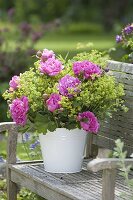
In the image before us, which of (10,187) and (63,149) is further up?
(63,149)

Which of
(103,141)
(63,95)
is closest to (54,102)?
(63,95)

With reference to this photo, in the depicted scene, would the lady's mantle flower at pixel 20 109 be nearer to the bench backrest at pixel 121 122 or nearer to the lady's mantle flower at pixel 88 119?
the lady's mantle flower at pixel 88 119

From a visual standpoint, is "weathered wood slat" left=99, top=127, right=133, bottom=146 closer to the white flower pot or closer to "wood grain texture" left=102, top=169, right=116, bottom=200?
the white flower pot

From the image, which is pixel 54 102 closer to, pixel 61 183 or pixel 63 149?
pixel 63 149

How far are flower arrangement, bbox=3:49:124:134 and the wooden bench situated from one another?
22 centimetres

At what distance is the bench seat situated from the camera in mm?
4402

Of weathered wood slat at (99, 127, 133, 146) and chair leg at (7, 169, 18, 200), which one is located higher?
weathered wood slat at (99, 127, 133, 146)

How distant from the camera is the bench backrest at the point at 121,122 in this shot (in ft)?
16.4

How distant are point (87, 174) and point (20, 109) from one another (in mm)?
583

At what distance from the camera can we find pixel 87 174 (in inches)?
192

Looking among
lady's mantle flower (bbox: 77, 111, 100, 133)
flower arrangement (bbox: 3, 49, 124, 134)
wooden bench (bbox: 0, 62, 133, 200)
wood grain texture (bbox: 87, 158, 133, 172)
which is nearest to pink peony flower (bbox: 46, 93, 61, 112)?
flower arrangement (bbox: 3, 49, 124, 134)

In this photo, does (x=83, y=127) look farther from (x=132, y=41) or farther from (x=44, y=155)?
(x=132, y=41)

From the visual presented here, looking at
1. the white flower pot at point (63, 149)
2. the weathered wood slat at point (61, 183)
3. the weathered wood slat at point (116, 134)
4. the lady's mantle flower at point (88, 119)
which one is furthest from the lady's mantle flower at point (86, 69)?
the weathered wood slat at point (61, 183)

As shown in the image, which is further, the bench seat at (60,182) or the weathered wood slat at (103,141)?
the weathered wood slat at (103,141)
